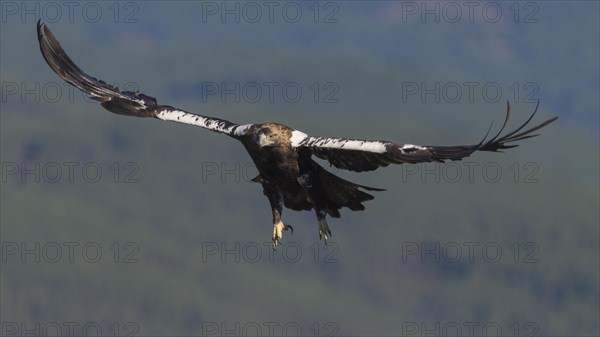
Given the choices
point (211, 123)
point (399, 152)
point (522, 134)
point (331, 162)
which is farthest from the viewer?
point (211, 123)

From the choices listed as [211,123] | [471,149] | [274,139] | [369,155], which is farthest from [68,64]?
[471,149]

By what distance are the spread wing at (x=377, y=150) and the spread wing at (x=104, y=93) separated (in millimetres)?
4945

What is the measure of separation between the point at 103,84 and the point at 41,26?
276cm

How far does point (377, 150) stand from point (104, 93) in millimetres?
10193

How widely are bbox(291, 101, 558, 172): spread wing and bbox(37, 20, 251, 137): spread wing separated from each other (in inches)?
195

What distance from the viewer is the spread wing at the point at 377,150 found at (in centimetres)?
2770

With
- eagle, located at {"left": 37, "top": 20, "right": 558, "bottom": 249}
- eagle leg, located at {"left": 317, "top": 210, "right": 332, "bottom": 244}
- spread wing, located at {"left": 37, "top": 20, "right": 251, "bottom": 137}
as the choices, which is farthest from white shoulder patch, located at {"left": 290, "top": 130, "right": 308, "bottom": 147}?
spread wing, located at {"left": 37, "top": 20, "right": 251, "bottom": 137}

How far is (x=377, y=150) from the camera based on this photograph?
29.5 m

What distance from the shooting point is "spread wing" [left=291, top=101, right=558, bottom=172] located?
27703mm

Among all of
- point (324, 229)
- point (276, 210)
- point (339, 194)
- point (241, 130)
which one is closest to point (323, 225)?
point (324, 229)

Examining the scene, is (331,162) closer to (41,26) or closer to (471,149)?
(471,149)

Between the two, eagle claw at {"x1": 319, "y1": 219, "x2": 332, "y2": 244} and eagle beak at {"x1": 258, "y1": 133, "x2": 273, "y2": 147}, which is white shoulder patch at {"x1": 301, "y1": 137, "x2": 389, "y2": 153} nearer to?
eagle beak at {"x1": 258, "y1": 133, "x2": 273, "y2": 147}

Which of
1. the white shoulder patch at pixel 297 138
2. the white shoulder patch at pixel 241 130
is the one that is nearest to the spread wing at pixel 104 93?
the white shoulder patch at pixel 241 130

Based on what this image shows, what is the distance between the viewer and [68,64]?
119ft
